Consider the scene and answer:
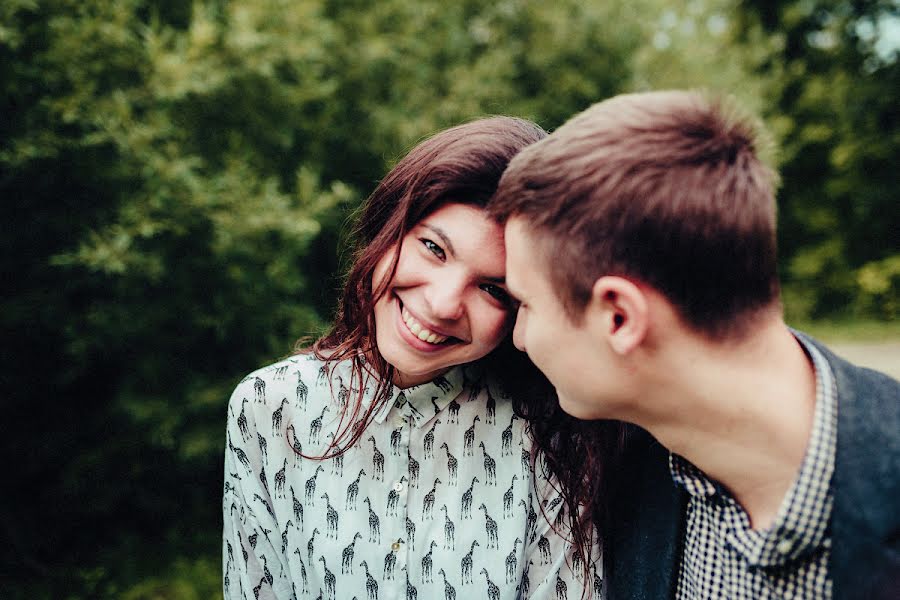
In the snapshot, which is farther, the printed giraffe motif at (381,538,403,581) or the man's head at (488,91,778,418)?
the printed giraffe motif at (381,538,403,581)

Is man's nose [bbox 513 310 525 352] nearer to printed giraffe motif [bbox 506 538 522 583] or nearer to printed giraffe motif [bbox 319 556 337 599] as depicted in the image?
printed giraffe motif [bbox 506 538 522 583]

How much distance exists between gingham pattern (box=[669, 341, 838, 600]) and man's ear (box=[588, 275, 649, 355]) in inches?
15.1

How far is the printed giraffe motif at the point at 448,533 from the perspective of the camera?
1.85 m

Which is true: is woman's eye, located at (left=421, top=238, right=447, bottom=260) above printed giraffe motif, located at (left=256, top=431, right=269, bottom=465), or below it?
above

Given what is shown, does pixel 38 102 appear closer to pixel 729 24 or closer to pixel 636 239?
pixel 636 239

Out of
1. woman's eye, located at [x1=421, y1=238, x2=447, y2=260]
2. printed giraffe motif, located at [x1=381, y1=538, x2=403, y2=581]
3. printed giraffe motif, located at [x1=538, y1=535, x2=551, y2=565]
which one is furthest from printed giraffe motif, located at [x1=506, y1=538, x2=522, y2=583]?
woman's eye, located at [x1=421, y1=238, x2=447, y2=260]

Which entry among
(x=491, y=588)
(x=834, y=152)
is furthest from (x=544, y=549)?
(x=834, y=152)

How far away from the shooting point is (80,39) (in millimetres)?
3324

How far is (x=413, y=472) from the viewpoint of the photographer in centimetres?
192

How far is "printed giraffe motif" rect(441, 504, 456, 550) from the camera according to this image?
185cm

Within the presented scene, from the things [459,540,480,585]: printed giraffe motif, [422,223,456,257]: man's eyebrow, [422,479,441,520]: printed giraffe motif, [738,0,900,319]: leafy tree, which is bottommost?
[459,540,480,585]: printed giraffe motif

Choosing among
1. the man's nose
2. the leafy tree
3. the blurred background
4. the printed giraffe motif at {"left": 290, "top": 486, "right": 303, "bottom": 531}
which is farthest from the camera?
the leafy tree

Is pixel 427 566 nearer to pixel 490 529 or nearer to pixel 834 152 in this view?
pixel 490 529

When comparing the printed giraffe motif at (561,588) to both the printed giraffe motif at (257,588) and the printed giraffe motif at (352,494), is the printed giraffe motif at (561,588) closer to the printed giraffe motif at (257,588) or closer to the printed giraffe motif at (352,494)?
the printed giraffe motif at (352,494)
